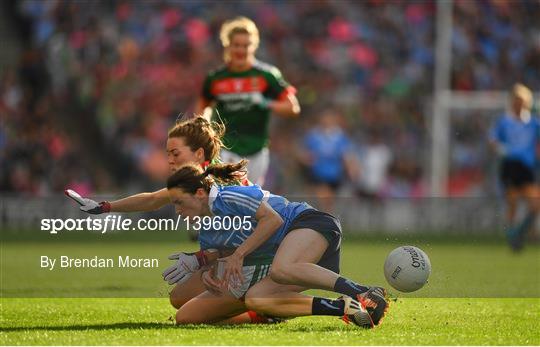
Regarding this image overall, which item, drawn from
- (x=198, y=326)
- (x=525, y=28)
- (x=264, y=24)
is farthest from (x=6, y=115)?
(x=198, y=326)

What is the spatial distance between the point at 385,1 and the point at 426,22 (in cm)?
91

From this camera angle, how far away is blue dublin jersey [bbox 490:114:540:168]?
50.9 feet

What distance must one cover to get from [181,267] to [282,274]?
61 cm

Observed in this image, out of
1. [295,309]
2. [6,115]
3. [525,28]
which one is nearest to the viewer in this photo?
[295,309]

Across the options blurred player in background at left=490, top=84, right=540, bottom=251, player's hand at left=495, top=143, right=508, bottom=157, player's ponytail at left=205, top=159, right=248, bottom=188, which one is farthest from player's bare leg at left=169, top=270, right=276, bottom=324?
player's hand at left=495, top=143, right=508, bottom=157

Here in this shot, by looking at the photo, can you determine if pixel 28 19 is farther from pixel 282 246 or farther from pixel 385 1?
pixel 282 246

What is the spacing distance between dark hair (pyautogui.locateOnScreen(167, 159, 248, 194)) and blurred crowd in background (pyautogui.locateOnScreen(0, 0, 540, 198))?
12588 millimetres

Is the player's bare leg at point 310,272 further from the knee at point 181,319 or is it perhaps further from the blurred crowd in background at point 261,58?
the blurred crowd in background at point 261,58

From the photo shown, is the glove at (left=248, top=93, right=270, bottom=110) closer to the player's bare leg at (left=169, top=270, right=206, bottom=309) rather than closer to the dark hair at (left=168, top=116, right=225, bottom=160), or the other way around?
the dark hair at (left=168, top=116, right=225, bottom=160)

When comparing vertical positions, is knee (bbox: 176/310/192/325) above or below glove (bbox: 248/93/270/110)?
below

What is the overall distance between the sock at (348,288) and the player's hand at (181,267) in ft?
2.80

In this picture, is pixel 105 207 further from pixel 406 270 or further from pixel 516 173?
pixel 516 173

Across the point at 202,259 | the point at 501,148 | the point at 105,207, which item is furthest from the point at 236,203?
the point at 501,148

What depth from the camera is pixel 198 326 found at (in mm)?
6828
